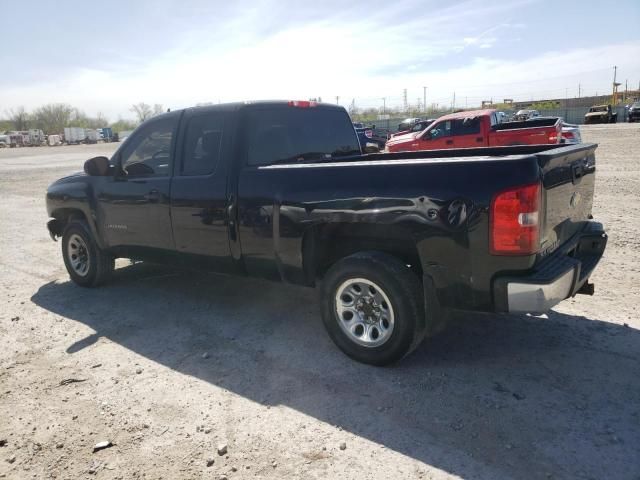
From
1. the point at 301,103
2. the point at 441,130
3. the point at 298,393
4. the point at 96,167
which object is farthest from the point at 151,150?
the point at 441,130

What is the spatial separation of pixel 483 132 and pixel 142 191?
37.1ft

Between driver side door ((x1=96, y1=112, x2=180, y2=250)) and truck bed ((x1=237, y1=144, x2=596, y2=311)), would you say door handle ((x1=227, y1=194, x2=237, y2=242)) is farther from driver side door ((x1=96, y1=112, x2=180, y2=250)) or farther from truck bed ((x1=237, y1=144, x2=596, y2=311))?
driver side door ((x1=96, y1=112, x2=180, y2=250))

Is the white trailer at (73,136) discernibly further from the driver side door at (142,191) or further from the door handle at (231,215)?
the door handle at (231,215)

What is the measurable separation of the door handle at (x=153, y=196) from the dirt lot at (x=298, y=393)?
1.13m

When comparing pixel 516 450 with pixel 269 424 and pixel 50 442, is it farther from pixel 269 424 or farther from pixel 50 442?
pixel 50 442

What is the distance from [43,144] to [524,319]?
90.4 metres

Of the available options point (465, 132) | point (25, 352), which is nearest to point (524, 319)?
point (25, 352)

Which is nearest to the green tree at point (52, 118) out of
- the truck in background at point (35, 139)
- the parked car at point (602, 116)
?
the truck in background at point (35, 139)

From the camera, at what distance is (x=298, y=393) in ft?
11.1

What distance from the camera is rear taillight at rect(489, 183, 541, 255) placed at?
114 inches

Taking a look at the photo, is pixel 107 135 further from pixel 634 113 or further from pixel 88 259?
pixel 88 259

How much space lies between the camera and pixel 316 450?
279 centimetres

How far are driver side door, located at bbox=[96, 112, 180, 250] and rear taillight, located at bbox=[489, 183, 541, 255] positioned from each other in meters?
3.01

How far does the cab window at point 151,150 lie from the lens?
4.84m
